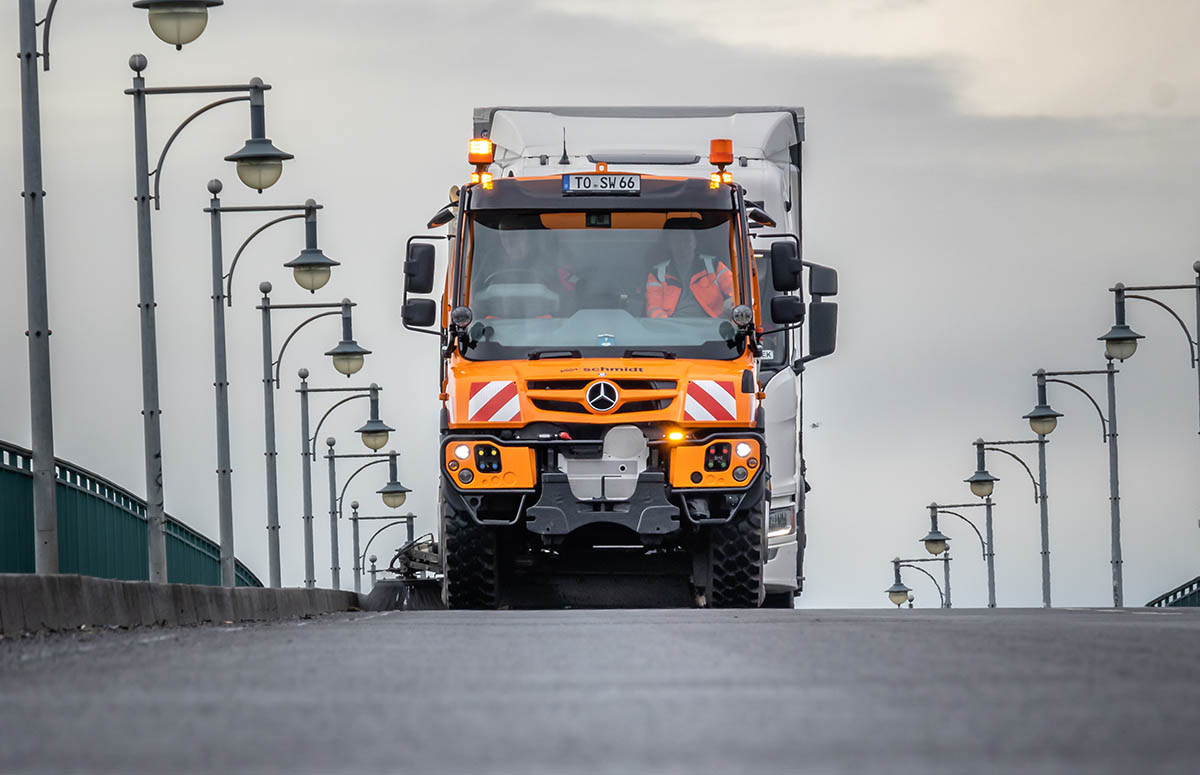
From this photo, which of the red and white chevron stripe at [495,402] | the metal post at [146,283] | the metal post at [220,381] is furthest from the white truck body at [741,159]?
the metal post at [220,381]

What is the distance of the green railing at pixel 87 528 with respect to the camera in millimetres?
19906

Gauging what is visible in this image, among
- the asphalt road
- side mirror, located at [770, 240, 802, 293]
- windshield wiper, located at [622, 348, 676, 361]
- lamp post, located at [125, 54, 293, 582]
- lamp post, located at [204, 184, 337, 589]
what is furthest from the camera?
lamp post, located at [204, 184, 337, 589]

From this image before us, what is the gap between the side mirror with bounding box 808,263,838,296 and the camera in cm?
1959

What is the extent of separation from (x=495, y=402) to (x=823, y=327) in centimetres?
329

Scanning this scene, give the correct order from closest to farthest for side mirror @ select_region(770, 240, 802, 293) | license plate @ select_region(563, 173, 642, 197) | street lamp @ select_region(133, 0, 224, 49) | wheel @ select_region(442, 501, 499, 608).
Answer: wheel @ select_region(442, 501, 499, 608) → license plate @ select_region(563, 173, 642, 197) → side mirror @ select_region(770, 240, 802, 293) → street lamp @ select_region(133, 0, 224, 49)

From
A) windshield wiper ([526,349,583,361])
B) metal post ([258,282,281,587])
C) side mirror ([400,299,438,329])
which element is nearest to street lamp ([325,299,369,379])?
metal post ([258,282,281,587])

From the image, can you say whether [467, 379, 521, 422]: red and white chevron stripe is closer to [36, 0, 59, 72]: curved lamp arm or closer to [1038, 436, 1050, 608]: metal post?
[36, 0, 59, 72]: curved lamp arm

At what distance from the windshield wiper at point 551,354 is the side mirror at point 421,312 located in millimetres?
1388

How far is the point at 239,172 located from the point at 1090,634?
20.4 m

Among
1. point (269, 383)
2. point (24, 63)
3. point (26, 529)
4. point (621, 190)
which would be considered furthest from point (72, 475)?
point (269, 383)

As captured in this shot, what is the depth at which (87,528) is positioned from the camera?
23.6 m

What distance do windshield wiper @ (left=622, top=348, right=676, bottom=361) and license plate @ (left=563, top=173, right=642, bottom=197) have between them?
1429 millimetres

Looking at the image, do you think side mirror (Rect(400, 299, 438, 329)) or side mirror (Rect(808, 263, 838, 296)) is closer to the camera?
side mirror (Rect(400, 299, 438, 329))

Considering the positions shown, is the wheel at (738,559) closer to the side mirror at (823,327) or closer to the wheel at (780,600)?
the side mirror at (823,327)
